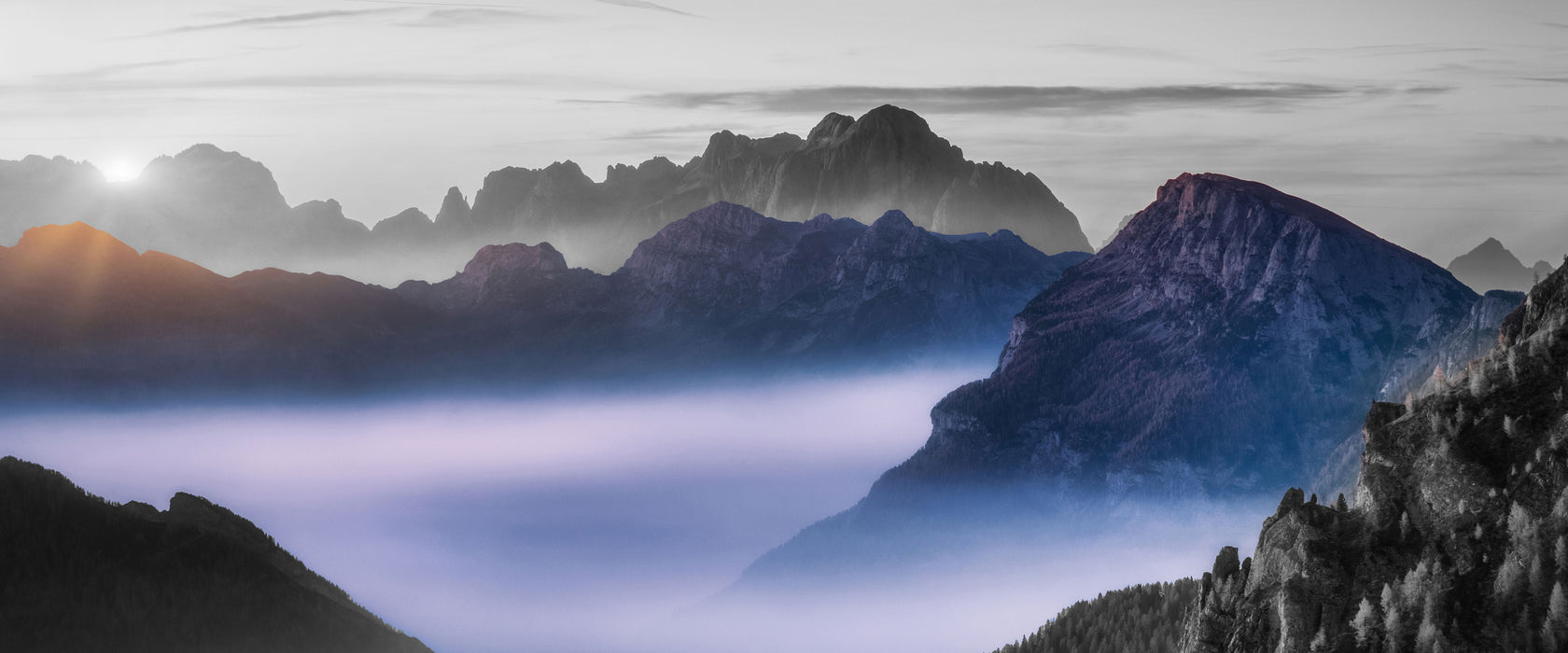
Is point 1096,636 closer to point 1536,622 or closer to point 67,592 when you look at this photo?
point 1536,622

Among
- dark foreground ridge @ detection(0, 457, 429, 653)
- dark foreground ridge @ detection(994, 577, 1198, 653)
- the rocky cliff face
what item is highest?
the rocky cliff face

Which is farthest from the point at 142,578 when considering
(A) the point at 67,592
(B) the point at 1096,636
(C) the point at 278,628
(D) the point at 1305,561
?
(D) the point at 1305,561

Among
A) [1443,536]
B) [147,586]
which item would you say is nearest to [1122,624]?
[1443,536]

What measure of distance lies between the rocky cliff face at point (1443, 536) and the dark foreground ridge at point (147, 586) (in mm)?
156508

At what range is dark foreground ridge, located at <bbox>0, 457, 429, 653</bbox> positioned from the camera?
527 ft

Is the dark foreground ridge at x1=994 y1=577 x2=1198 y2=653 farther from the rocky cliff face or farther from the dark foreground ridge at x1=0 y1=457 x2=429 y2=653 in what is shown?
the dark foreground ridge at x1=0 y1=457 x2=429 y2=653

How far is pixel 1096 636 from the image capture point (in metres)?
84.6

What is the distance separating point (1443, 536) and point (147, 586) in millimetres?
170192

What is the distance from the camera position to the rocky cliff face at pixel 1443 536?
30.3m

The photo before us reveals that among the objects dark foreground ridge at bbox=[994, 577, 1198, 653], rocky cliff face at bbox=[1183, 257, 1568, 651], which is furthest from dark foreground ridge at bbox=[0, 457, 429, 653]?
rocky cliff face at bbox=[1183, 257, 1568, 651]

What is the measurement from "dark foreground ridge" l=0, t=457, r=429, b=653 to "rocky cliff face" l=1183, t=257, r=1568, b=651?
156508 mm

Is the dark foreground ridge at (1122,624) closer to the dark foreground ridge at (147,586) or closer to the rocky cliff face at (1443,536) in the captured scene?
the rocky cliff face at (1443,536)

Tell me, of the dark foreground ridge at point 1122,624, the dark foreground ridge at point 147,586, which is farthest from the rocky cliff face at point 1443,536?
the dark foreground ridge at point 147,586

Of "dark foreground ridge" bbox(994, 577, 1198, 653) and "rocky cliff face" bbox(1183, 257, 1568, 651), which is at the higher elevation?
"rocky cliff face" bbox(1183, 257, 1568, 651)
